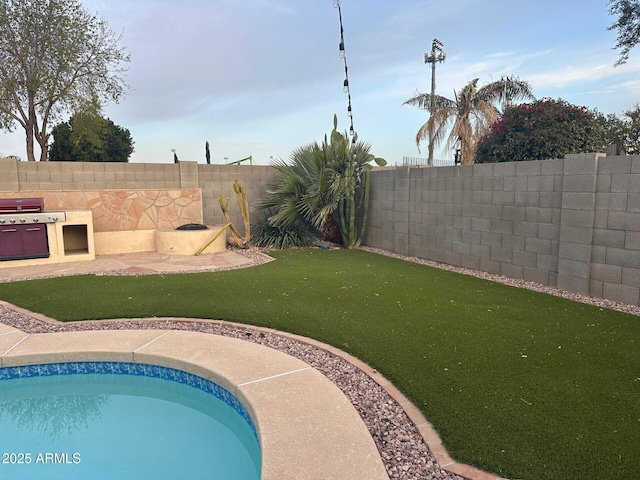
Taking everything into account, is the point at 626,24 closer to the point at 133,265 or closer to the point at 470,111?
the point at 470,111

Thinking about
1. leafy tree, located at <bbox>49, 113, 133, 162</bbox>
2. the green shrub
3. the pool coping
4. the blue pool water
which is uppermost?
leafy tree, located at <bbox>49, 113, 133, 162</bbox>

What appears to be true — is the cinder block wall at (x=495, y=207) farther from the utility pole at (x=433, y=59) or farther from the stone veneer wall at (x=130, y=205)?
the utility pole at (x=433, y=59)

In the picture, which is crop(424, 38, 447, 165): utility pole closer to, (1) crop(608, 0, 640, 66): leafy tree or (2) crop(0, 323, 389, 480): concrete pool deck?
(1) crop(608, 0, 640, 66): leafy tree

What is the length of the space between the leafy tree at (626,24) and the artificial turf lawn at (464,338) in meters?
8.28

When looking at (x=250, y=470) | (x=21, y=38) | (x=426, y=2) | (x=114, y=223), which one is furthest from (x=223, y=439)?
(x=21, y=38)

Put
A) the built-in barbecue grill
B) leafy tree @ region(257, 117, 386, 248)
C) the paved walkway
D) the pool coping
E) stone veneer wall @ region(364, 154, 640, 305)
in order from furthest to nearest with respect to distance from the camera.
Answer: leafy tree @ region(257, 117, 386, 248)
the built-in barbecue grill
the paved walkway
stone veneer wall @ region(364, 154, 640, 305)
the pool coping

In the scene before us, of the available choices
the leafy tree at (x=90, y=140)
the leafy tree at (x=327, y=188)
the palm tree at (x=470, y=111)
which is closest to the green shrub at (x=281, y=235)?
the leafy tree at (x=327, y=188)

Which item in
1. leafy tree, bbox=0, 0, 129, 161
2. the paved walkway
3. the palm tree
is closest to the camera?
the paved walkway

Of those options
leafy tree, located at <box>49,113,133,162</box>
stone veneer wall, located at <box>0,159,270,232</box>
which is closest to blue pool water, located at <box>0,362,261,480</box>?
stone veneer wall, located at <box>0,159,270,232</box>

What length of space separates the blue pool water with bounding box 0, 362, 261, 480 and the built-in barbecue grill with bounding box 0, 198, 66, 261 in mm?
5493

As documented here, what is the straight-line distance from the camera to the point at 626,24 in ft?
35.0

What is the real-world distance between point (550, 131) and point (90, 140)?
18315 mm

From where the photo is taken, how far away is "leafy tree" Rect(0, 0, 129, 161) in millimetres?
14047

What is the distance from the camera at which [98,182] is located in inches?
416
